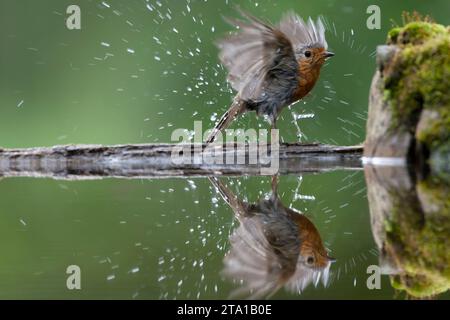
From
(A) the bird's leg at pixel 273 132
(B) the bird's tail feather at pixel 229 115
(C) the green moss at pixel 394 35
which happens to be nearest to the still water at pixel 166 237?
(A) the bird's leg at pixel 273 132

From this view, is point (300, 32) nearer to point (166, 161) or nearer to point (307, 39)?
point (307, 39)

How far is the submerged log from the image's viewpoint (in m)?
6.91

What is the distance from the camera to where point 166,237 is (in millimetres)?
3748

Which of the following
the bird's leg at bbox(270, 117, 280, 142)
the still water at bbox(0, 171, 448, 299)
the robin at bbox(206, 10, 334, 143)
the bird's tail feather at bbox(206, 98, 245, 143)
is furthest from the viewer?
the bird's tail feather at bbox(206, 98, 245, 143)

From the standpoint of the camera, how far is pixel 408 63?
6.50m

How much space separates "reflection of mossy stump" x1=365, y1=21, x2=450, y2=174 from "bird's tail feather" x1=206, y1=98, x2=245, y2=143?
127 centimetres

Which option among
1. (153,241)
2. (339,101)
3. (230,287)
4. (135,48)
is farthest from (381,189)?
(135,48)

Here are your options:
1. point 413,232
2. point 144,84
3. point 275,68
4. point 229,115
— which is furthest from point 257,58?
point 144,84

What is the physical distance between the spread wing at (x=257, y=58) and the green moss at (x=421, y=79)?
92cm

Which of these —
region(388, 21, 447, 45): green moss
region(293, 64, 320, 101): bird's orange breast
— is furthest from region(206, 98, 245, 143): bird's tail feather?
region(388, 21, 447, 45): green moss

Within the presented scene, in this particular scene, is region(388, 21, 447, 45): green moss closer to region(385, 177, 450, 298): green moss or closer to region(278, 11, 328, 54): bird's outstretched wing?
region(278, 11, 328, 54): bird's outstretched wing

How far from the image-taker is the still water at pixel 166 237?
109 inches

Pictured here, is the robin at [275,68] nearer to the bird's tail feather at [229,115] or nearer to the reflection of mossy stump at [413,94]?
the bird's tail feather at [229,115]

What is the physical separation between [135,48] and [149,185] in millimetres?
8185
